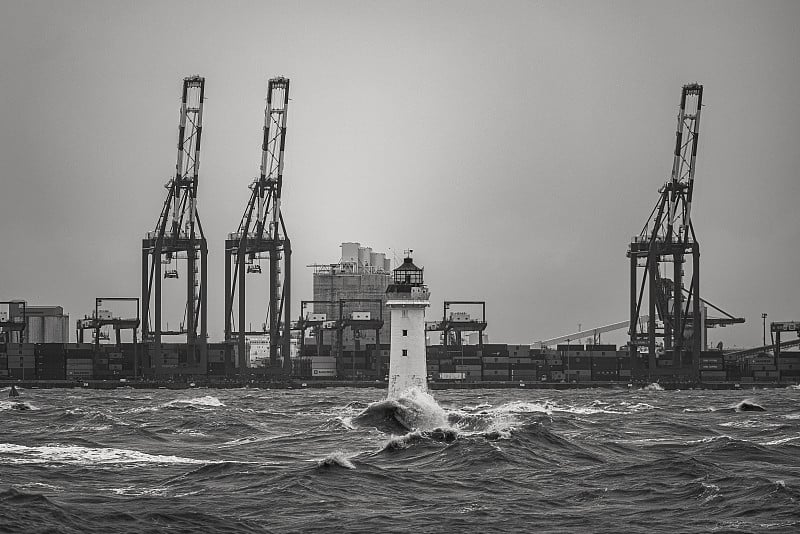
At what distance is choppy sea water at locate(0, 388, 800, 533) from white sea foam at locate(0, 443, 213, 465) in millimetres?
64

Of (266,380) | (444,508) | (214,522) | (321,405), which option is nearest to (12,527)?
(214,522)

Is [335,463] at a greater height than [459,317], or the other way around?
[459,317]

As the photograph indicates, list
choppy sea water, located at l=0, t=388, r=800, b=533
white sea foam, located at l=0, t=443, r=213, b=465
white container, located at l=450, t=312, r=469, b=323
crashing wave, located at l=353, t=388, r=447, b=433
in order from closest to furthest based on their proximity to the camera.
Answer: choppy sea water, located at l=0, t=388, r=800, b=533, white sea foam, located at l=0, t=443, r=213, b=465, crashing wave, located at l=353, t=388, r=447, b=433, white container, located at l=450, t=312, r=469, b=323

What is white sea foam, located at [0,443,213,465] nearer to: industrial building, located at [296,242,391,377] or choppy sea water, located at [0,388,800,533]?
choppy sea water, located at [0,388,800,533]

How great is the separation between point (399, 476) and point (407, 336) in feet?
55.3

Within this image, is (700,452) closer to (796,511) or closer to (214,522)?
(796,511)

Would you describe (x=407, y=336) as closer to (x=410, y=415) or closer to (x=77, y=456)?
(x=410, y=415)

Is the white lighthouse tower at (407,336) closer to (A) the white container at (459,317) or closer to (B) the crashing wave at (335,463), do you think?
(B) the crashing wave at (335,463)

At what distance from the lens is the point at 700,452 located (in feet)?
138

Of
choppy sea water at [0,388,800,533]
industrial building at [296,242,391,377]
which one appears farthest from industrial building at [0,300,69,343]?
choppy sea water at [0,388,800,533]

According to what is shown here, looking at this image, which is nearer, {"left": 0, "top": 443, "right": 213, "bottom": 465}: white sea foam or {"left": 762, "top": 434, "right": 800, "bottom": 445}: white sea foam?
{"left": 0, "top": 443, "right": 213, "bottom": 465}: white sea foam

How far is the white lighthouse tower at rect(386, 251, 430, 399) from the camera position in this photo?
51031mm

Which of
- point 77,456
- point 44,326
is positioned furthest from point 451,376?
point 77,456

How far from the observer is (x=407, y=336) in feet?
168
